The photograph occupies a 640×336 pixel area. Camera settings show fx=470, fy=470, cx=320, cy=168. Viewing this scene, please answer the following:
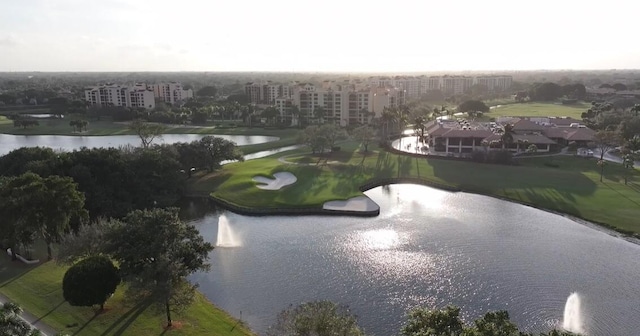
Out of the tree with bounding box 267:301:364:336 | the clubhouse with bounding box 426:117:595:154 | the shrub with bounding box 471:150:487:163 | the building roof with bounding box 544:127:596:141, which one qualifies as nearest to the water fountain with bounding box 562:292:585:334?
the tree with bounding box 267:301:364:336

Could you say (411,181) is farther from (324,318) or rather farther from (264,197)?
(324,318)

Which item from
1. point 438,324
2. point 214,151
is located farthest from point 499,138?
point 438,324

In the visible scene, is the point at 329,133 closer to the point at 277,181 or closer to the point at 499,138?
the point at 277,181

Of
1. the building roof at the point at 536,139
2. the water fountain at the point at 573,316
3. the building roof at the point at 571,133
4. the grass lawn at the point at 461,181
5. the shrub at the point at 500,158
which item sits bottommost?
the water fountain at the point at 573,316

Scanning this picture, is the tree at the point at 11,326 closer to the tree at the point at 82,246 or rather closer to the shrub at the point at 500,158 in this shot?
the tree at the point at 82,246

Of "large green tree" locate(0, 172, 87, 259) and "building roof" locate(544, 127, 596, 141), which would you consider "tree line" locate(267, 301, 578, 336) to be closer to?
"large green tree" locate(0, 172, 87, 259)

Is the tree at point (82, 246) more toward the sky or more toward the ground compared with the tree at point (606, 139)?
more toward the ground

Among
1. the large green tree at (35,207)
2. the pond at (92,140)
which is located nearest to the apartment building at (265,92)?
the pond at (92,140)
